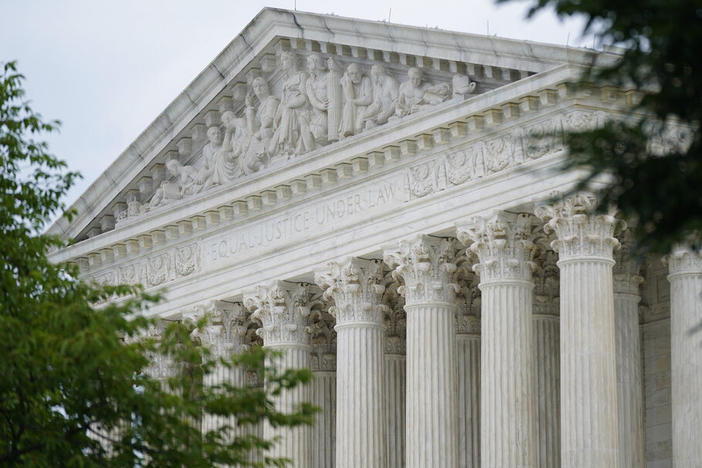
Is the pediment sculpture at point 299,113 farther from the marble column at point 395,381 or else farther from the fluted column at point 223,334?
the marble column at point 395,381

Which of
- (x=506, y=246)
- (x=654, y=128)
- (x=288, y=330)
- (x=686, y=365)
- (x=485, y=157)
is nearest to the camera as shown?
(x=654, y=128)

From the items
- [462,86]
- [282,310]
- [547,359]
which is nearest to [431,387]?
[547,359]

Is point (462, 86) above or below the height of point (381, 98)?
below

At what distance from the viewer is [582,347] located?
140ft

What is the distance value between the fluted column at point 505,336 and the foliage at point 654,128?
2541cm

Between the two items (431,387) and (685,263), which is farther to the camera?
(431,387)

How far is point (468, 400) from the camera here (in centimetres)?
5216

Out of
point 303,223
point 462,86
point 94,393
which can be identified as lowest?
point 94,393

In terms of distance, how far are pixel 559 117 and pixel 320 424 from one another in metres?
17.0

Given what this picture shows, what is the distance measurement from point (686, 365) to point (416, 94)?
10.6m

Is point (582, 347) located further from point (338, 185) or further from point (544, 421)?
point (338, 185)

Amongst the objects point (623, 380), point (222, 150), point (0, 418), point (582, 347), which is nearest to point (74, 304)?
point (0, 418)

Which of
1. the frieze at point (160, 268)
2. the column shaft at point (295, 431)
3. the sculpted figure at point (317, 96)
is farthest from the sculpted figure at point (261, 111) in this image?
the column shaft at point (295, 431)

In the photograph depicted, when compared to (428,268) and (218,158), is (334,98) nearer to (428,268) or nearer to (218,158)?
(218,158)
